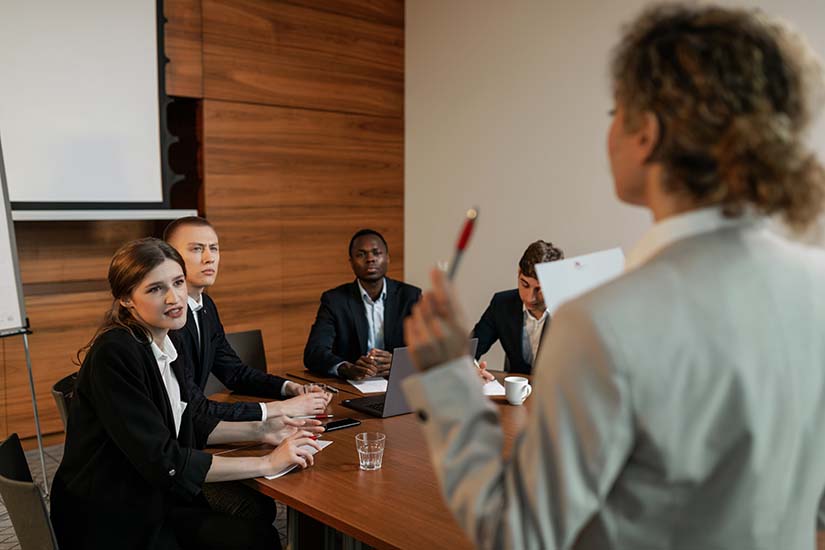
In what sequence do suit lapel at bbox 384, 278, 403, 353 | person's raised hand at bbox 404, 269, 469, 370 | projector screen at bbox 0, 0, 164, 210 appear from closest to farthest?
person's raised hand at bbox 404, 269, 469, 370 → suit lapel at bbox 384, 278, 403, 353 → projector screen at bbox 0, 0, 164, 210

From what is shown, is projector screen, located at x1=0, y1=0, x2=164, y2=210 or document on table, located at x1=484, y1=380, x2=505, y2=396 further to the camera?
projector screen, located at x1=0, y1=0, x2=164, y2=210

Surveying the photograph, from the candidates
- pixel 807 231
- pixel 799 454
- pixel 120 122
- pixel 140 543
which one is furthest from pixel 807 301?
pixel 120 122

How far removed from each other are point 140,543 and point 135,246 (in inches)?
31.1

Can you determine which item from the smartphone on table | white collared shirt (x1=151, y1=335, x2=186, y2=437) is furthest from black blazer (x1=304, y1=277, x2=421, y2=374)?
white collared shirt (x1=151, y1=335, x2=186, y2=437)

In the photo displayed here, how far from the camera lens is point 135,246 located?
2.09 meters

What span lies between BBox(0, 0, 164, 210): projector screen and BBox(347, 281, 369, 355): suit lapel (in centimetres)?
157

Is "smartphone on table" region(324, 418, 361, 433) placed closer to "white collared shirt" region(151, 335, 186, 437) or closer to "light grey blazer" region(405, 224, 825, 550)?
"white collared shirt" region(151, 335, 186, 437)

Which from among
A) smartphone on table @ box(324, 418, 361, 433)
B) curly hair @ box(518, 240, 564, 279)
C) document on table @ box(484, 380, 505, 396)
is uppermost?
curly hair @ box(518, 240, 564, 279)

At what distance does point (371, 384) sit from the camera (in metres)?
2.87

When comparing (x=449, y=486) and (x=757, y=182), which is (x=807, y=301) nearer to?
(x=757, y=182)

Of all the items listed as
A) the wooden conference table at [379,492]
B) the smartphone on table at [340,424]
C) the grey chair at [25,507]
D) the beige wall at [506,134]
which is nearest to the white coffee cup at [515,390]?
the wooden conference table at [379,492]

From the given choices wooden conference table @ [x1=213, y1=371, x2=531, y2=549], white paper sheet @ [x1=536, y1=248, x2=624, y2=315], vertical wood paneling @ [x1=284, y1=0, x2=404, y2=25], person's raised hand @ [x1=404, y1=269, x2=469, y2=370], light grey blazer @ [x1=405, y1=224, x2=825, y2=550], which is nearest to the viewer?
light grey blazer @ [x1=405, y1=224, x2=825, y2=550]

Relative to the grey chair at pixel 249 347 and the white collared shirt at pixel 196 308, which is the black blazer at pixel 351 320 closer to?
the grey chair at pixel 249 347

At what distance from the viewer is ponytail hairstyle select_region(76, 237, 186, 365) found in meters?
2.01
